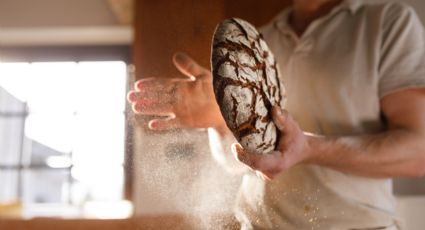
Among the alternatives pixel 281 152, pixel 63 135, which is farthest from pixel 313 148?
pixel 63 135

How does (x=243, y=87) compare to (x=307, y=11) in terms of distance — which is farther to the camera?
(x=307, y=11)

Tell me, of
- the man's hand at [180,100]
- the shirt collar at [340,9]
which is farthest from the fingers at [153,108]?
the shirt collar at [340,9]

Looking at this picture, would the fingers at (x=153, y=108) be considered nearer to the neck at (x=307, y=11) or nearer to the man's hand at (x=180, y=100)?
the man's hand at (x=180, y=100)

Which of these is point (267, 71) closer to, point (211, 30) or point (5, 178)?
point (211, 30)

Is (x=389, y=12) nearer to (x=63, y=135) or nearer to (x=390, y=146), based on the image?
(x=390, y=146)

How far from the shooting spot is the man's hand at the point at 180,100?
0.22m

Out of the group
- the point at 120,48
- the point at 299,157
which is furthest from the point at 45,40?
the point at 299,157

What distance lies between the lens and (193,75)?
0.75 ft

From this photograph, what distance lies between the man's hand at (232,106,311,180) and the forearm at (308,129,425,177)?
2 cm

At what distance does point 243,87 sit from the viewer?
18 cm

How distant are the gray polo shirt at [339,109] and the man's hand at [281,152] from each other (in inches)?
1.1

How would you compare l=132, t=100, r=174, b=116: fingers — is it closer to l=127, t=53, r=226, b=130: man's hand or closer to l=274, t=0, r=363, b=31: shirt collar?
l=127, t=53, r=226, b=130: man's hand

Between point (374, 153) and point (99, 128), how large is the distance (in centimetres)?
15

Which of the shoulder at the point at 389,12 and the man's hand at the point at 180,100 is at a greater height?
the shoulder at the point at 389,12
